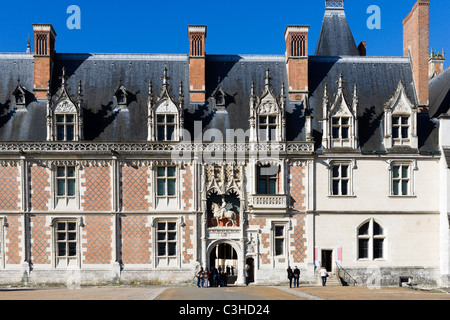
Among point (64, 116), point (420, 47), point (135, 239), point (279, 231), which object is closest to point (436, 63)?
point (420, 47)

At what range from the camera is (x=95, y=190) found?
28859 millimetres

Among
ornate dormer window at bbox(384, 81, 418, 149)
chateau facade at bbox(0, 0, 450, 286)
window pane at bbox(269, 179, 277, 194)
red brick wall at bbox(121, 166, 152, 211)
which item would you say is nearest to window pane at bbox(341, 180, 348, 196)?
chateau facade at bbox(0, 0, 450, 286)

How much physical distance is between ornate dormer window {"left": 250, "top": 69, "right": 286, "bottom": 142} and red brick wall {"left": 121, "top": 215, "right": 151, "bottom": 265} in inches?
287

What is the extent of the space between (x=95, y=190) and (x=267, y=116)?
384 inches

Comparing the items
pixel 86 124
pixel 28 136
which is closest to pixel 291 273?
pixel 86 124

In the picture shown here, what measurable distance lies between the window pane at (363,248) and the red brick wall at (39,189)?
649 inches

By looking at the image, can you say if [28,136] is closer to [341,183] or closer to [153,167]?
[153,167]

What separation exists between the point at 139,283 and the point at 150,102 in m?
9.37

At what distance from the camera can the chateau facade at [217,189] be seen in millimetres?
28703

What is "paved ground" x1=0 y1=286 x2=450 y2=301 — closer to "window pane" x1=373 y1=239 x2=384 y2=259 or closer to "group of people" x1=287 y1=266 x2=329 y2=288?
"group of people" x1=287 y1=266 x2=329 y2=288

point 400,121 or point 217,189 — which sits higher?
point 400,121

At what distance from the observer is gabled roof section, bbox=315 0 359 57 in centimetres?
4003

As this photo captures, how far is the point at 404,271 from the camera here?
96.2 ft

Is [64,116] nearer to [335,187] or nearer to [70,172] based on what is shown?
[70,172]
